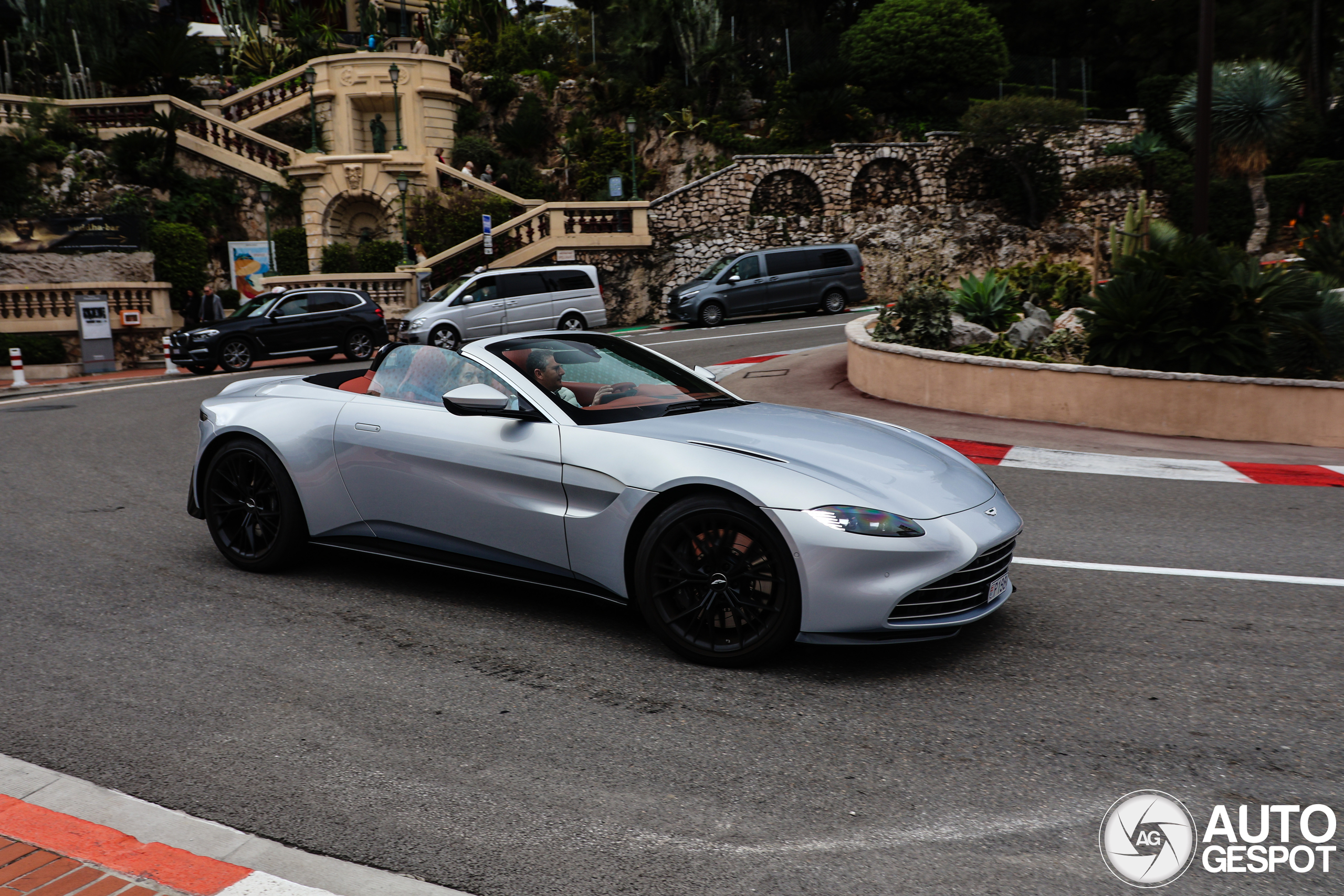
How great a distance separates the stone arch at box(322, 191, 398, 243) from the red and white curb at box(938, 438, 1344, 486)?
103 feet

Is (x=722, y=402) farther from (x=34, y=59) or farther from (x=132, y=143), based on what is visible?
(x=34, y=59)

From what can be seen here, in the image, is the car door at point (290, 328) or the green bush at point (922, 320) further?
the car door at point (290, 328)

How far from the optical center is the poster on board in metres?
35.1

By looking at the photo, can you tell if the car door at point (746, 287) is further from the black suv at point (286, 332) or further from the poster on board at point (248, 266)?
the poster on board at point (248, 266)

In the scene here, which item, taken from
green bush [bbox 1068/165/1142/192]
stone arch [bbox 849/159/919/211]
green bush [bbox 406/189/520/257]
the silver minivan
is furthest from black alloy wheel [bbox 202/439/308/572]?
green bush [bbox 1068/165/1142/192]

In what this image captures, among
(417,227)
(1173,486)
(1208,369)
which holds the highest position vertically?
(417,227)

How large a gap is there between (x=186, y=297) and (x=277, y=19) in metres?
25.8

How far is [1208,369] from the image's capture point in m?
10.9

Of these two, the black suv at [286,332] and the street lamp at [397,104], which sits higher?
the street lamp at [397,104]

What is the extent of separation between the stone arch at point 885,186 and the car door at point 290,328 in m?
22.3

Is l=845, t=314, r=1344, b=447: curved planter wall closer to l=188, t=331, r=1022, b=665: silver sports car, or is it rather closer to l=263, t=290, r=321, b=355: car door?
l=188, t=331, r=1022, b=665: silver sports car

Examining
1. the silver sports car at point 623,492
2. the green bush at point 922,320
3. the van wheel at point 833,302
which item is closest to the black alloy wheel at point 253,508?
the silver sports car at point 623,492

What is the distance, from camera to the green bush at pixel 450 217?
34438 millimetres

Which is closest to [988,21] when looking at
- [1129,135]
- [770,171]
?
[1129,135]
